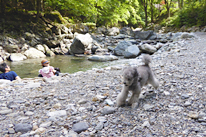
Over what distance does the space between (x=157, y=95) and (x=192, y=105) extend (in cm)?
81

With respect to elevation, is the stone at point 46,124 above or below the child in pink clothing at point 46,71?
below

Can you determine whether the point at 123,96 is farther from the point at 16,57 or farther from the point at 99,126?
the point at 16,57

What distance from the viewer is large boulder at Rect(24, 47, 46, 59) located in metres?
14.4

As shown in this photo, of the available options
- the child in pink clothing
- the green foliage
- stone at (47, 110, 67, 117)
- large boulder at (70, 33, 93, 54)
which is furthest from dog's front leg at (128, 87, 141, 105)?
the green foliage

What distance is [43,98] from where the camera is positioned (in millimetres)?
3986

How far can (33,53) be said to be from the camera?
14703mm

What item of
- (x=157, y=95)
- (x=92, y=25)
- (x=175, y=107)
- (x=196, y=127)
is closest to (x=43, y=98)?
(x=157, y=95)

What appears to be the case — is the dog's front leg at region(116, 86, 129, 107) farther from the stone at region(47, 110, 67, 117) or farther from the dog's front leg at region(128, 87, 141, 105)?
the stone at region(47, 110, 67, 117)

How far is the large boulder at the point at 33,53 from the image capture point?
567 inches

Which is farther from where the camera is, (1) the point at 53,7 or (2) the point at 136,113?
(1) the point at 53,7

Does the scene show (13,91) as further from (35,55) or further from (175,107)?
(35,55)

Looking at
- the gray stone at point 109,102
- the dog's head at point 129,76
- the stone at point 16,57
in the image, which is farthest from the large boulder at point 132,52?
the dog's head at point 129,76

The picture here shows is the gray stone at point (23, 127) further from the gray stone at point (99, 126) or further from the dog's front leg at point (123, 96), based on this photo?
the dog's front leg at point (123, 96)

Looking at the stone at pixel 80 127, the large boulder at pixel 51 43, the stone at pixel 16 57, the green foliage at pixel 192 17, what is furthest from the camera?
the green foliage at pixel 192 17
